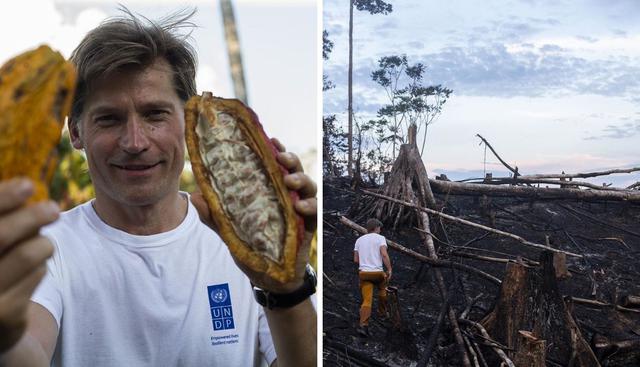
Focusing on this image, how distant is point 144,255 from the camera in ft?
8.10

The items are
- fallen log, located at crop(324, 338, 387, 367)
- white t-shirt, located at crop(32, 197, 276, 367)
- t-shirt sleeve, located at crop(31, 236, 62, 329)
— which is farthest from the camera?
fallen log, located at crop(324, 338, 387, 367)

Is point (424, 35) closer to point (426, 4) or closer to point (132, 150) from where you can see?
point (426, 4)

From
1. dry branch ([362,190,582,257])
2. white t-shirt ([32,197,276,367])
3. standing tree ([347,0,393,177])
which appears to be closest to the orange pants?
dry branch ([362,190,582,257])

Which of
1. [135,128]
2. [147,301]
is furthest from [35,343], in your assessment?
[135,128]

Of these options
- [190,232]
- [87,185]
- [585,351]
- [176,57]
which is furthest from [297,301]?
[585,351]

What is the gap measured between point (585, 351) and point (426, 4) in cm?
208

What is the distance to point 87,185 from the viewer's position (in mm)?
3270

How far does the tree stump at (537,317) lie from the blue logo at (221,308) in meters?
2.27

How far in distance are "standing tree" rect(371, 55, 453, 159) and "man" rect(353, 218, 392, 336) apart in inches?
20.6

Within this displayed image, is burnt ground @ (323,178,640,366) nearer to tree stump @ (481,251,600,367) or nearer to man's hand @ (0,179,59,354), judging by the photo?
tree stump @ (481,251,600,367)

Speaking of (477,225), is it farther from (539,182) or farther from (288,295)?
(288,295)

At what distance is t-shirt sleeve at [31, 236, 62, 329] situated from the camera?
225 centimetres

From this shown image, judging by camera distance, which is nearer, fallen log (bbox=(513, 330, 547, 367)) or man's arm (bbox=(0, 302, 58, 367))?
man's arm (bbox=(0, 302, 58, 367))

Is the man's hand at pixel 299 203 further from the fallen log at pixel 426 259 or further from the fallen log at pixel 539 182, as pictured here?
the fallen log at pixel 539 182
